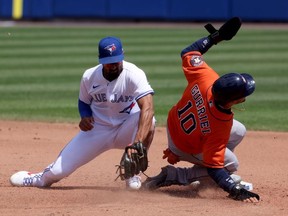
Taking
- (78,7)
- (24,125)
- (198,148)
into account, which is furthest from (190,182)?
(78,7)

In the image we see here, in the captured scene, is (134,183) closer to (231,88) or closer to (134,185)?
(134,185)

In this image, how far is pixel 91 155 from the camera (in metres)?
6.47

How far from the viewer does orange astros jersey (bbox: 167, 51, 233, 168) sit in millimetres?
5770

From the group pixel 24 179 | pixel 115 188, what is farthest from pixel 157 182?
pixel 24 179

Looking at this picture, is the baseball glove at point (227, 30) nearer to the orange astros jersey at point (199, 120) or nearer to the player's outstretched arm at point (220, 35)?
the player's outstretched arm at point (220, 35)

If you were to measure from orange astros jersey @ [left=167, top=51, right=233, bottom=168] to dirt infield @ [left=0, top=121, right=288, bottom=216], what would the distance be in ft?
1.36

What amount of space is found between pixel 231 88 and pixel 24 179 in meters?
2.07

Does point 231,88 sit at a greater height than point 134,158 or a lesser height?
greater

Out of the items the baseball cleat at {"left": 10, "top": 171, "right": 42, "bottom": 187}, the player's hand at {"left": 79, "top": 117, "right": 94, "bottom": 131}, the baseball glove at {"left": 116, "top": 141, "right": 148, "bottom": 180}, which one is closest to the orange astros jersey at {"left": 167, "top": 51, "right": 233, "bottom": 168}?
the baseball glove at {"left": 116, "top": 141, "right": 148, "bottom": 180}

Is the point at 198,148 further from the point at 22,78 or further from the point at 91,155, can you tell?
the point at 22,78

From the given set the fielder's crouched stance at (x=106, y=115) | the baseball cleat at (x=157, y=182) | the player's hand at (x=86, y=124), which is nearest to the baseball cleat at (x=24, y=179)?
the fielder's crouched stance at (x=106, y=115)

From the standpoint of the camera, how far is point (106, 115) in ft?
21.3

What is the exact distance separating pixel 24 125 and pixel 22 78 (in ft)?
12.2

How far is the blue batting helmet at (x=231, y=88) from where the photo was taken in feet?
18.4
